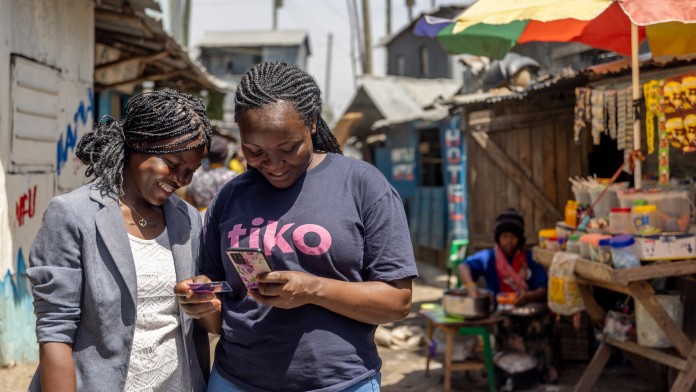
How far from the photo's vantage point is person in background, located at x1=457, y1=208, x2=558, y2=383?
625 centimetres

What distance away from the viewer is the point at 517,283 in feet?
21.1

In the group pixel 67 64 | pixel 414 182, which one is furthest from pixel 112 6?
pixel 414 182

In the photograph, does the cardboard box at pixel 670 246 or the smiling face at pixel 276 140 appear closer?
the smiling face at pixel 276 140

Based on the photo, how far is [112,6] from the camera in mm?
7293

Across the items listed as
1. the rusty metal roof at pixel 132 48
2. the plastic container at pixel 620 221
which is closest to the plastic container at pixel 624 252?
the plastic container at pixel 620 221

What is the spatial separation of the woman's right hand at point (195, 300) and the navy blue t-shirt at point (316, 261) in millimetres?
70

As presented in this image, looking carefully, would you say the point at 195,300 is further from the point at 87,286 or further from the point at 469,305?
the point at 469,305

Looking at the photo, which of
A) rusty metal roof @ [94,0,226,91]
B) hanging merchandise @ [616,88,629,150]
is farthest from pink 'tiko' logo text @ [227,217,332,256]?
rusty metal roof @ [94,0,226,91]

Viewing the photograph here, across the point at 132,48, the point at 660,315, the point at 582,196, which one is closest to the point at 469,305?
the point at 582,196

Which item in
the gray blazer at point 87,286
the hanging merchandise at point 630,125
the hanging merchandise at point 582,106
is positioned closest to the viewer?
the gray blazer at point 87,286

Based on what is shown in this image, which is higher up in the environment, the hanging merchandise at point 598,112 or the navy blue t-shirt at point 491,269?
the hanging merchandise at point 598,112

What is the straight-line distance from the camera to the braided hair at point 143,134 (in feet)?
7.57

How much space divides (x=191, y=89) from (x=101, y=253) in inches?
430

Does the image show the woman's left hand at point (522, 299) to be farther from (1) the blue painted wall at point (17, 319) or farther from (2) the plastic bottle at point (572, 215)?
(1) the blue painted wall at point (17, 319)
